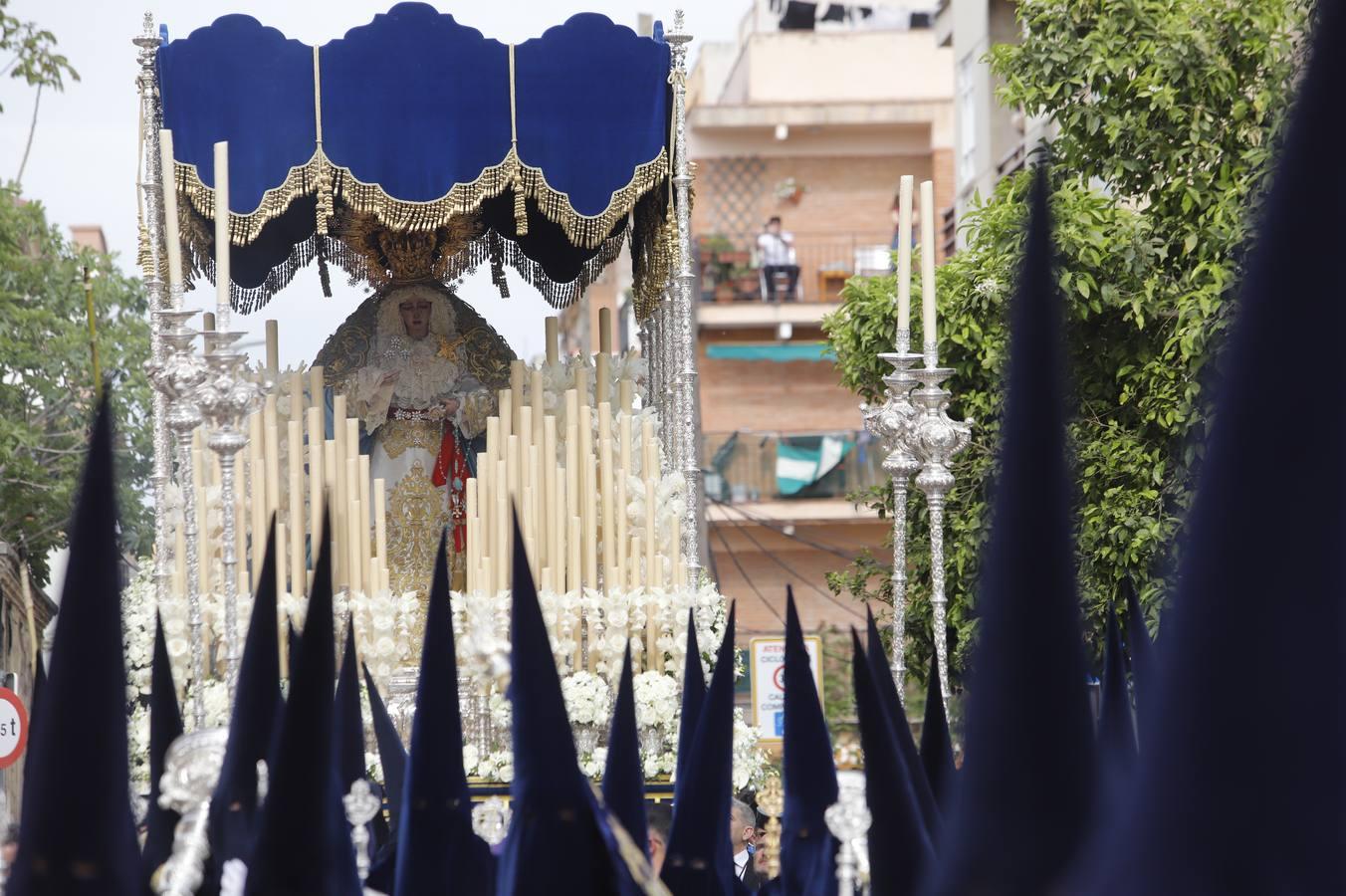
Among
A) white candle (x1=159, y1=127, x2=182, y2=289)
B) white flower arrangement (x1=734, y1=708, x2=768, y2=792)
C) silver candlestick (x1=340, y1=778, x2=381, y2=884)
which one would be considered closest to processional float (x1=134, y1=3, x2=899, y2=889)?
white flower arrangement (x1=734, y1=708, x2=768, y2=792)

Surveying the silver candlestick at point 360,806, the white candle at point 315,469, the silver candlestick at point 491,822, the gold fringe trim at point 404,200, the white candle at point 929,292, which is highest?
the gold fringe trim at point 404,200

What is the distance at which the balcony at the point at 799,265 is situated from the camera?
971 inches

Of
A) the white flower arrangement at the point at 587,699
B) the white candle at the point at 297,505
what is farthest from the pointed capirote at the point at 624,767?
the white candle at the point at 297,505

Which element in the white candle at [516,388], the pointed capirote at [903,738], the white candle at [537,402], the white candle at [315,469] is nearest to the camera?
the pointed capirote at [903,738]

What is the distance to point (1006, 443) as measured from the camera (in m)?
2.34

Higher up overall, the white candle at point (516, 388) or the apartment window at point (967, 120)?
the apartment window at point (967, 120)

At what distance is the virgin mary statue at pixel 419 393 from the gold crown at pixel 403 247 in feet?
0.15

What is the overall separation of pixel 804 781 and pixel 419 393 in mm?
4570

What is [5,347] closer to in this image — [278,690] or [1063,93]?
[1063,93]

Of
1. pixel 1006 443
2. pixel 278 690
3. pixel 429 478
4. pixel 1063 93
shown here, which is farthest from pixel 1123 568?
pixel 1006 443

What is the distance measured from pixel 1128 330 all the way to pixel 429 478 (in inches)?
151

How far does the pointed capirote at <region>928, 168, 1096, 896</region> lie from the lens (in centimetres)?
231

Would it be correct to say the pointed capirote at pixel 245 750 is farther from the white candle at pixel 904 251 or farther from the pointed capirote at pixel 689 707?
the white candle at pixel 904 251

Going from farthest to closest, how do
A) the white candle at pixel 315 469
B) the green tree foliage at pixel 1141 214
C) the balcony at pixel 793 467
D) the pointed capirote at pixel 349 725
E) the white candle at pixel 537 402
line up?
the balcony at pixel 793 467
the green tree foliage at pixel 1141 214
the white candle at pixel 537 402
the white candle at pixel 315 469
the pointed capirote at pixel 349 725
